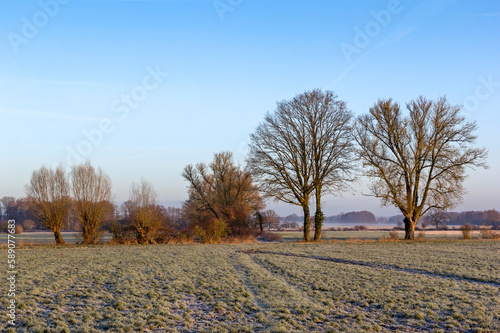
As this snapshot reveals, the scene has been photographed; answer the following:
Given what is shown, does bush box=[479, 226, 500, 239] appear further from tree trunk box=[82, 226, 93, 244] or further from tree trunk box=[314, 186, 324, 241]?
tree trunk box=[82, 226, 93, 244]

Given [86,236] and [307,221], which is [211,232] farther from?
[86,236]

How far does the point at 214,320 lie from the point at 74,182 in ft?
90.1

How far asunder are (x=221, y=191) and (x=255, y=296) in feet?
124

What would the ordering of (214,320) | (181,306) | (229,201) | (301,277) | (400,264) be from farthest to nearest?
(229,201), (400,264), (301,277), (181,306), (214,320)

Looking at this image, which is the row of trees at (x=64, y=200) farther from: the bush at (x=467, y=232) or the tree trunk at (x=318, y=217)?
the bush at (x=467, y=232)

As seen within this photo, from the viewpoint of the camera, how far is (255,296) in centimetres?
1186

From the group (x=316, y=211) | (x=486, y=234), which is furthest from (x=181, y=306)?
(x=486, y=234)

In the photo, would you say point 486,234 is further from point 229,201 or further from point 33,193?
point 33,193

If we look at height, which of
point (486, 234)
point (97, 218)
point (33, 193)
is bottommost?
point (486, 234)

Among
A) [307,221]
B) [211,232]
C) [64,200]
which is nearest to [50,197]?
[64,200]

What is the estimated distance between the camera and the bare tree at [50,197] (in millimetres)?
32688

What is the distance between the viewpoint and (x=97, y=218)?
107 feet

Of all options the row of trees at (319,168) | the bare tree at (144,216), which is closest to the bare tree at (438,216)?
the row of trees at (319,168)

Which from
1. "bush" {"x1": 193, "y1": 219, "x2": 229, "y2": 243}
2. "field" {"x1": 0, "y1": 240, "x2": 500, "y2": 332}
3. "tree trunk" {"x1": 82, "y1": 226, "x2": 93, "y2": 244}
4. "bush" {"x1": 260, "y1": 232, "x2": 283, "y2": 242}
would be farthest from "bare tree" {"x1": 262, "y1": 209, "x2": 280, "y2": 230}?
"field" {"x1": 0, "y1": 240, "x2": 500, "y2": 332}
